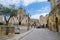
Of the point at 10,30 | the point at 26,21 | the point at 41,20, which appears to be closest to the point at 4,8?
the point at 10,30

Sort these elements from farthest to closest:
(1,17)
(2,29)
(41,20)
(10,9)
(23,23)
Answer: (41,20)
(23,23)
(10,9)
(1,17)
(2,29)

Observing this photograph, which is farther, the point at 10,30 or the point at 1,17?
the point at 1,17

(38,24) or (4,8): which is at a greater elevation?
(4,8)

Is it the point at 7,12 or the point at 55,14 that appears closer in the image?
the point at 55,14

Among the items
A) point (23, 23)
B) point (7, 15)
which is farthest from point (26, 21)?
point (7, 15)

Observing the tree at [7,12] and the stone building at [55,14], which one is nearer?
the stone building at [55,14]

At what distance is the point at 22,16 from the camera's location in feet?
222

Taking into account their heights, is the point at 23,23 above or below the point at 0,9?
below

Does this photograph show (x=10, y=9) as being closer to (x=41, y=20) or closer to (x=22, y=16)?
(x=22, y=16)

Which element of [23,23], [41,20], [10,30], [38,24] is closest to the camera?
[10,30]

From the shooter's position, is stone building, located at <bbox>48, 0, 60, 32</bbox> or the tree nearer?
stone building, located at <bbox>48, 0, 60, 32</bbox>

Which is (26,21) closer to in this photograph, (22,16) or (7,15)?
(22,16)

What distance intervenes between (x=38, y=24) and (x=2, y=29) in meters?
80.3

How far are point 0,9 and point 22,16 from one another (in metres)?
24.6
